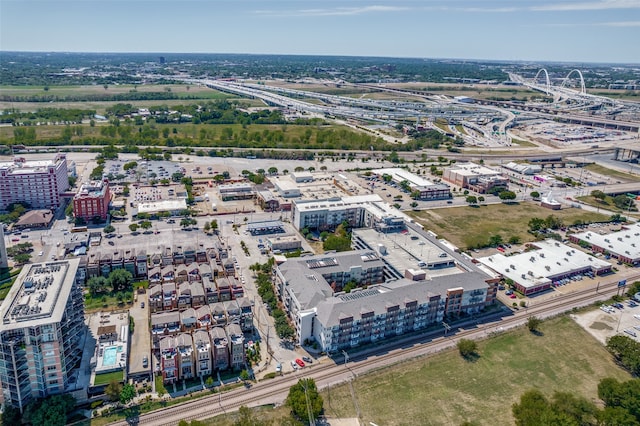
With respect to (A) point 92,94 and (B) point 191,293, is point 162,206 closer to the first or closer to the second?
(B) point 191,293

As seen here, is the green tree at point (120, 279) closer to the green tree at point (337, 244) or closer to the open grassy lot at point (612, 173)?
the green tree at point (337, 244)

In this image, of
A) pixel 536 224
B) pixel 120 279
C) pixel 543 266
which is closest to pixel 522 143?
pixel 536 224

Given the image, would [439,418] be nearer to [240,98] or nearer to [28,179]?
[28,179]

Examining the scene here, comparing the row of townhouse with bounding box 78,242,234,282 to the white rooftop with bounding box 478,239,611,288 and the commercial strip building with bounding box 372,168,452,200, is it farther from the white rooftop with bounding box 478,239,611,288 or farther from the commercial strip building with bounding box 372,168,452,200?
the commercial strip building with bounding box 372,168,452,200

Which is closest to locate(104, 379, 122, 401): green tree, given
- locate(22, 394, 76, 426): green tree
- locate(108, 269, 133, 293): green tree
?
locate(22, 394, 76, 426): green tree

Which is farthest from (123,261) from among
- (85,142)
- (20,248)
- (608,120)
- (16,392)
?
(608,120)

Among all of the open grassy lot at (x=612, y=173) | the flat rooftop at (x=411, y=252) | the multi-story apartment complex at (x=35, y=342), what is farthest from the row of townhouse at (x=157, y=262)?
the open grassy lot at (x=612, y=173)
